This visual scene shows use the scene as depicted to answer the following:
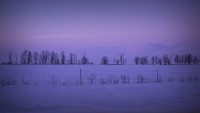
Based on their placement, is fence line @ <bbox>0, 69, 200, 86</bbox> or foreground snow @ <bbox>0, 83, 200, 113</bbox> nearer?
foreground snow @ <bbox>0, 83, 200, 113</bbox>

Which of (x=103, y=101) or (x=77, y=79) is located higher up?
(x=77, y=79)

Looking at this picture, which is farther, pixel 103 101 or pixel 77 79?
pixel 77 79

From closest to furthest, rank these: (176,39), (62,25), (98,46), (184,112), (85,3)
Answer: (184,112) < (85,3) < (62,25) < (176,39) < (98,46)

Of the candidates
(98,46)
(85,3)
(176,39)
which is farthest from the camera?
(98,46)

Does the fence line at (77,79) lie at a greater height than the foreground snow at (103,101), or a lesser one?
greater

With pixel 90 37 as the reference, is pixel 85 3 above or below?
above

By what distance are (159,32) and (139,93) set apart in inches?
201

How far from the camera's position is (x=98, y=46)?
11148 mm

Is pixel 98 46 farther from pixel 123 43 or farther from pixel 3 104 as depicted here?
pixel 3 104

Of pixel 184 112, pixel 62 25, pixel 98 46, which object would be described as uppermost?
pixel 62 25

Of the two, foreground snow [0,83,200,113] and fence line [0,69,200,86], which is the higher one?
fence line [0,69,200,86]

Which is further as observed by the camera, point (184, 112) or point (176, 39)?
point (176, 39)

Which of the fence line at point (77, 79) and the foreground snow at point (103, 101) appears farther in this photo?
the fence line at point (77, 79)

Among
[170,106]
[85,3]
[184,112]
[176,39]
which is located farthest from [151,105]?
[176,39]
